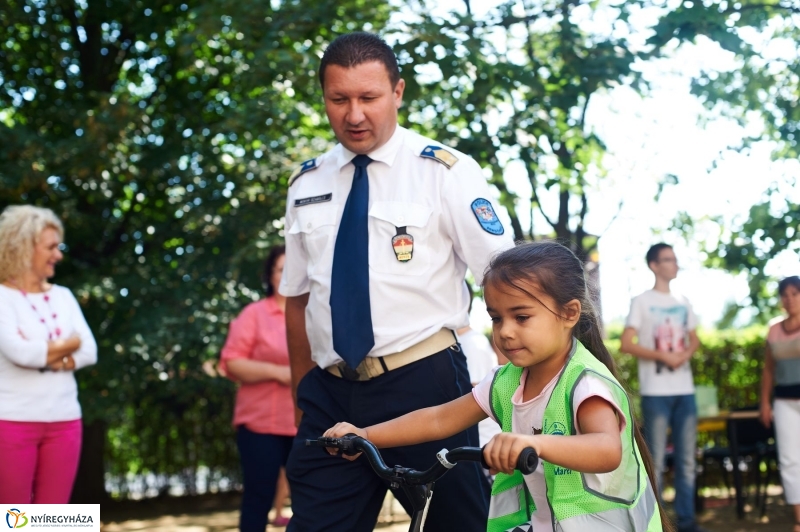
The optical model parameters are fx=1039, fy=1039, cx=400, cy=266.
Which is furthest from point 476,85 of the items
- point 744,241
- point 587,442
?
point 587,442

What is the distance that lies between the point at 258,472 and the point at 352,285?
3.07m

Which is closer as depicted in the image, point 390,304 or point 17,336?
point 390,304

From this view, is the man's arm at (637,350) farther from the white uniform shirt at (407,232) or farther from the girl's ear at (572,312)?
the girl's ear at (572,312)

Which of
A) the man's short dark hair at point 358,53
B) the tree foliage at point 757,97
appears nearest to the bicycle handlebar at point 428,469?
the man's short dark hair at point 358,53

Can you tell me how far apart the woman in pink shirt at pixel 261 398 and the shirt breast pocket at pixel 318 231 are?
2.81m

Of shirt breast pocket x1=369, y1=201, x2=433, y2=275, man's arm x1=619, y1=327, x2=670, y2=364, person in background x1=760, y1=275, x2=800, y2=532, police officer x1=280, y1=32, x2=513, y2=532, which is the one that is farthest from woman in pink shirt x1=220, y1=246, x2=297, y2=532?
person in background x1=760, y1=275, x2=800, y2=532

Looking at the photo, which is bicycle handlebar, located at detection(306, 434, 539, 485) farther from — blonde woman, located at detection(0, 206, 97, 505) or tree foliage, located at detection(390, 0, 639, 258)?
tree foliage, located at detection(390, 0, 639, 258)

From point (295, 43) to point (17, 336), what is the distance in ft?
16.5

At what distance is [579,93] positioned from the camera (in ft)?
26.8

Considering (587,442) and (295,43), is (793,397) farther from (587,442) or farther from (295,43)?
(587,442)

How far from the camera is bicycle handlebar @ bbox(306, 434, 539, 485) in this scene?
87.0 inches

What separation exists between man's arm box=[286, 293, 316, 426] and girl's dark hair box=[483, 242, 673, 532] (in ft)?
4.00

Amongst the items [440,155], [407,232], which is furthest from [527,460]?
[440,155]

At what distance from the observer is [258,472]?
623cm
